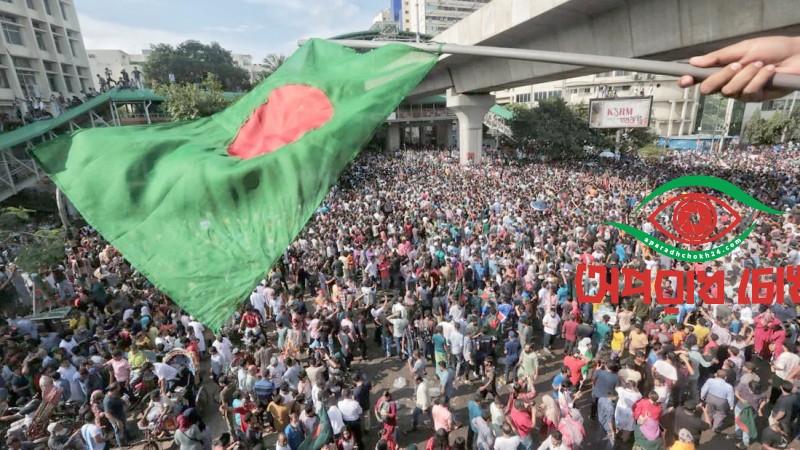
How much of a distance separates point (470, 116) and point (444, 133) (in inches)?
924

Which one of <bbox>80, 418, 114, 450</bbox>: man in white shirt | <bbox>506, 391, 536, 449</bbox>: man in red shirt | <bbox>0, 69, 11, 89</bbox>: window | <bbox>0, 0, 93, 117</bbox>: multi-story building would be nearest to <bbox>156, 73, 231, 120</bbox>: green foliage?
<bbox>0, 0, 93, 117</bbox>: multi-story building

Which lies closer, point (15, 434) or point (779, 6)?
point (15, 434)

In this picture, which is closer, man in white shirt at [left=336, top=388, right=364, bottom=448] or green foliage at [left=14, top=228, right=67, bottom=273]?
man in white shirt at [left=336, top=388, right=364, bottom=448]

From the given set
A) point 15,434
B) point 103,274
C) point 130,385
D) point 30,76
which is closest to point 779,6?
point 130,385

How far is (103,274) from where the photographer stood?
11.5 m

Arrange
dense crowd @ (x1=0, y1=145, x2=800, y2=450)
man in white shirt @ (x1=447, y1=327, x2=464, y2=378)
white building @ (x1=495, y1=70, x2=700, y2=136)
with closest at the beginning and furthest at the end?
dense crowd @ (x1=0, y1=145, x2=800, y2=450) < man in white shirt @ (x1=447, y1=327, x2=464, y2=378) < white building @ (x1=495, y1=70, x2=700, y2=136)

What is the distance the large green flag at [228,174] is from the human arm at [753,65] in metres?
2.16

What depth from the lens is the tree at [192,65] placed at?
49.3 meters

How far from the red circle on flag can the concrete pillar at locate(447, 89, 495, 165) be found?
24.0 m

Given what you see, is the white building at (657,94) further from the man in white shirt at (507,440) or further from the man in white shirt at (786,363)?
the man in white shirt at (507,440)

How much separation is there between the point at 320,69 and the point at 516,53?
7.20 ft

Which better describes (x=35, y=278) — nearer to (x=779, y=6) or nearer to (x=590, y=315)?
(x=590, y=315)

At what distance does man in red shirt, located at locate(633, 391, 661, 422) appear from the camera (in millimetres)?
5098

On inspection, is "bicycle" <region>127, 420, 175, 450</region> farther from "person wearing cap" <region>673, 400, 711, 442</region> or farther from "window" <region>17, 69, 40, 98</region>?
"window" <region>17, 69, 40, 98</region>
